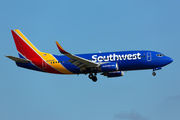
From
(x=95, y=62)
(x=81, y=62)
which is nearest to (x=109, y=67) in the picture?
(x=95, y=62)

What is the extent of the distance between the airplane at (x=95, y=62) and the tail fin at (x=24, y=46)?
0.20 metres

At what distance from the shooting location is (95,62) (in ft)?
188

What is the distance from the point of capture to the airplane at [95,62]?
2201 inches

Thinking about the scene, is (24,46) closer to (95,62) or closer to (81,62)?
(81,62)

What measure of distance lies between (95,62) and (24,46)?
14.7 metres

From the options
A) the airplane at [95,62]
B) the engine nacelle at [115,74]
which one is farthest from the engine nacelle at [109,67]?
the engine nacelle at [115,74]

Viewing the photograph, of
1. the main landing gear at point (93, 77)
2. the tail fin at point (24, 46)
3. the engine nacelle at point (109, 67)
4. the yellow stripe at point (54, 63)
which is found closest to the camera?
Answer: the engine nacelle at point (109, 67)

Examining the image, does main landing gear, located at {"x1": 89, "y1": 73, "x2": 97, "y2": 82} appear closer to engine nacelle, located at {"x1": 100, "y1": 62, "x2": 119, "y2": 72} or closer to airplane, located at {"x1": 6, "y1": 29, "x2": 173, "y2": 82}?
airplane, located at {"x1": 6, "y1": 29, "x2": 173, "y2": 82}

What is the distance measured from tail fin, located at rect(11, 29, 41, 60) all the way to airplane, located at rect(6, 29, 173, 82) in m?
0.20

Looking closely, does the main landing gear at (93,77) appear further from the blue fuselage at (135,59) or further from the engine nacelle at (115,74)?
the blue fuselage at (135,59)

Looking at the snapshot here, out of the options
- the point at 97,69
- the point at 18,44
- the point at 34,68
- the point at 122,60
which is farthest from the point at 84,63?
the point at 18,44

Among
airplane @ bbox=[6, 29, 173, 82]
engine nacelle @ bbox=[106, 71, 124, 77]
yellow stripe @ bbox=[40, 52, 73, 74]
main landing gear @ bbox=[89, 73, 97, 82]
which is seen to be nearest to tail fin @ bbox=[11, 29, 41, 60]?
airplane @ bbox=[6, 29, 173, 82]

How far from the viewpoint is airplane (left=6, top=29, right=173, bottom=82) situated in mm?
55906

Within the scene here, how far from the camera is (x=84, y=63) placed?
5584cm
